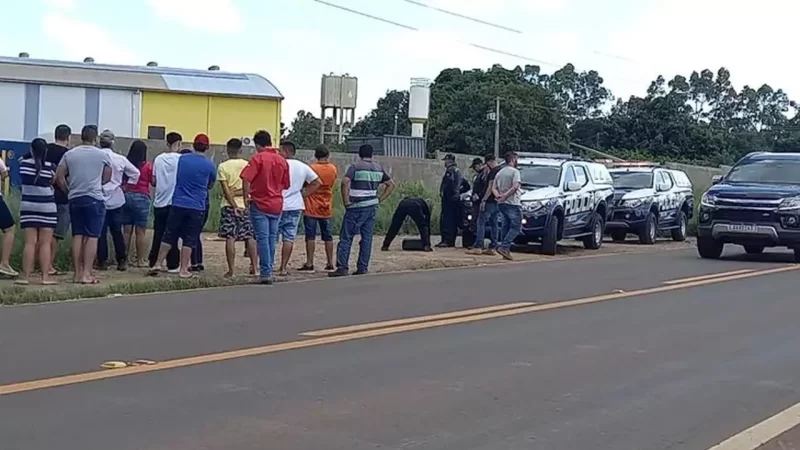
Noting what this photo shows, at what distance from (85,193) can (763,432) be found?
8782 mm

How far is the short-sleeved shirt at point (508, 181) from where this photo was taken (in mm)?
19188

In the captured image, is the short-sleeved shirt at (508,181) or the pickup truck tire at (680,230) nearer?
the short-sleeved shirt at (508,181)

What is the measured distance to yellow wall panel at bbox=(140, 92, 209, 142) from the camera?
3988cm

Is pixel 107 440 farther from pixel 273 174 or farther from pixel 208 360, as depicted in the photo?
pixel 273 174

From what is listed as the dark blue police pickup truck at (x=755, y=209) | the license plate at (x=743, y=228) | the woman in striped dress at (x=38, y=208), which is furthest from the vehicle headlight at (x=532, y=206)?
the woman in striped dress at (x=38, y=208)

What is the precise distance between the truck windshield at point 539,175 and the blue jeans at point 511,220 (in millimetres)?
2517

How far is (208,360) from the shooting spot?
8.86m

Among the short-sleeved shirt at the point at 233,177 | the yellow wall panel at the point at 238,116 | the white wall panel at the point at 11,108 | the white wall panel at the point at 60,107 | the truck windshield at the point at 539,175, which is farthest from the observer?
the yellow wall panel at the point at 238,116

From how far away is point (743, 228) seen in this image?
19656 mm

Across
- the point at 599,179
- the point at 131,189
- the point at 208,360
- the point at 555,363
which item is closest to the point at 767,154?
the point at 599,179

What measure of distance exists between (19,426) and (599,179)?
18.3 m

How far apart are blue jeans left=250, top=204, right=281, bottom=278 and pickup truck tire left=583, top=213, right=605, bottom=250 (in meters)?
10.1

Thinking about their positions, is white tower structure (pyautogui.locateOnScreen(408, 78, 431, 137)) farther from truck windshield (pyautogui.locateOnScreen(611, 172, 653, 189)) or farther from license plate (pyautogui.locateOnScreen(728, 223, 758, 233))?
license plate (pyautogui.locateOnScreen(728, 223, 758, 233))

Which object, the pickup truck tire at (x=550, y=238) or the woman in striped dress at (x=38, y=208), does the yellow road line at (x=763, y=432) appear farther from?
the pickup truck tire at (x=550, y=238)
